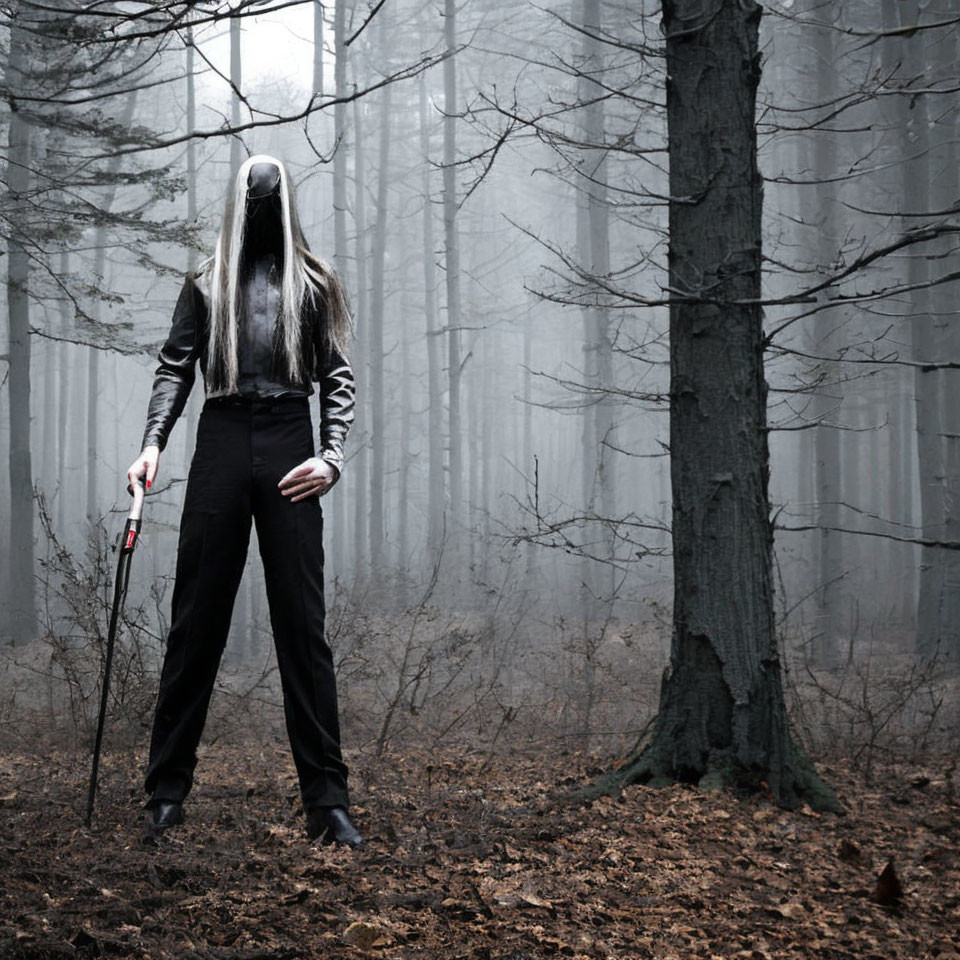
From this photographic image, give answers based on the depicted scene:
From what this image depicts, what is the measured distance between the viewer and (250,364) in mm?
3840

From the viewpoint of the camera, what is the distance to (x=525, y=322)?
33562mm

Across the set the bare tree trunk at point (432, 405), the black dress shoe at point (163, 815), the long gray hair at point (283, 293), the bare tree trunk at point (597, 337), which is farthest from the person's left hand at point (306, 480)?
the bare tree trunk at point (432, 405)

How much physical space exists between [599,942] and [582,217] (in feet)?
65.9

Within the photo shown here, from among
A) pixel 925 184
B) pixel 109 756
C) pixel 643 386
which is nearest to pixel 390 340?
pixel 643 386

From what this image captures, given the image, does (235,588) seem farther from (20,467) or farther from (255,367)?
(20,467)

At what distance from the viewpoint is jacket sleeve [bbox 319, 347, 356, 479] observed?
152 inches

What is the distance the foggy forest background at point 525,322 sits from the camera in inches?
213

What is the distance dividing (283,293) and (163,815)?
2.16 metres

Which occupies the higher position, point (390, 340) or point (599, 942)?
point (390, 340)

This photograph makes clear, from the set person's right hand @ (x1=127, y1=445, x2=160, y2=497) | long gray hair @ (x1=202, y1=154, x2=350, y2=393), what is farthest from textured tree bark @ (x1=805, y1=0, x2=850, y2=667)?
person's right hand @ (x1=127, y1=445, x2=160, y2=497)

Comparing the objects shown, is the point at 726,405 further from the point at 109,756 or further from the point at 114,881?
the point at 109,756

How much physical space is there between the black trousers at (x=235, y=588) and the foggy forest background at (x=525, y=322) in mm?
1184

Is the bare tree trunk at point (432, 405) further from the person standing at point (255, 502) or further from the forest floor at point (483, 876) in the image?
the person standing at point (255, 502)

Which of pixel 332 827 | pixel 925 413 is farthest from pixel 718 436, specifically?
pixel 925 413
